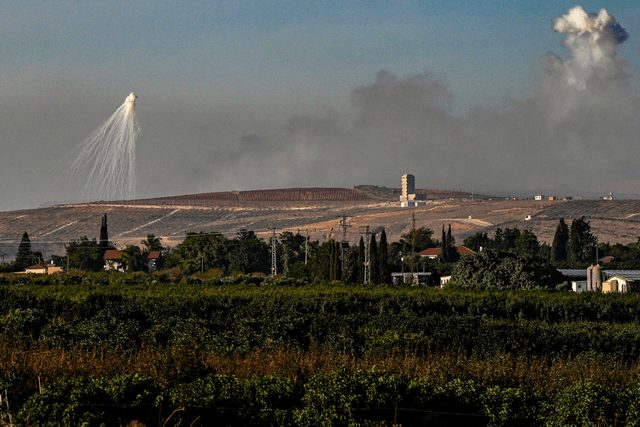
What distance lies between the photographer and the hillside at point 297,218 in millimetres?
137875

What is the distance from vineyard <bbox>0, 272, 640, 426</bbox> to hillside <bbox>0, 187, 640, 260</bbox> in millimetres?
104820

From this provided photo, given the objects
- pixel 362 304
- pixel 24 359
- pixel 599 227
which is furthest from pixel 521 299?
pixel 599 227

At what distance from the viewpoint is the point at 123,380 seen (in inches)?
387

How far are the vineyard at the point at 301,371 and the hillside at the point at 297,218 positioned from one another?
104820 mm

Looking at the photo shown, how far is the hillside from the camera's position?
452 feet

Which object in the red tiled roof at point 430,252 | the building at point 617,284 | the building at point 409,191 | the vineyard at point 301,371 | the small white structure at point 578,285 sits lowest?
the red tiled roof at point 430,252

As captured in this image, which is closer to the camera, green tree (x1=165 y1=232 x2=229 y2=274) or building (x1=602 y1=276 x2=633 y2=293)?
building (x1=602 y1=276 x2=633 y2=293)

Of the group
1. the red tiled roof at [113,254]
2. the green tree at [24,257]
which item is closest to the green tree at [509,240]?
the red tiled roof at [113,254]

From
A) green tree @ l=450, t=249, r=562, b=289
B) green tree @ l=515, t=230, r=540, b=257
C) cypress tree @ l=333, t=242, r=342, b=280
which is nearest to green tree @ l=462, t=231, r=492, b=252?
green tree @ l=515, t=230, r=540, b=257

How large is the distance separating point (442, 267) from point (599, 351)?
4747 centimetres

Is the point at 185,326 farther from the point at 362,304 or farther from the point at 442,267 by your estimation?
the point at 442,267

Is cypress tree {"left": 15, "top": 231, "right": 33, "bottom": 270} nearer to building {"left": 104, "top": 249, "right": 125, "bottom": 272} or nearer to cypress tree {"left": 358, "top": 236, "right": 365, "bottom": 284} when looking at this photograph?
building {"left": 104, "top": 249, "right": 125, "bottom": 272}

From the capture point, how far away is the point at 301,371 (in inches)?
480

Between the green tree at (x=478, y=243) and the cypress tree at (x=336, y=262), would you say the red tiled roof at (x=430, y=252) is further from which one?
the cypress tree at (x=336, y=262)
